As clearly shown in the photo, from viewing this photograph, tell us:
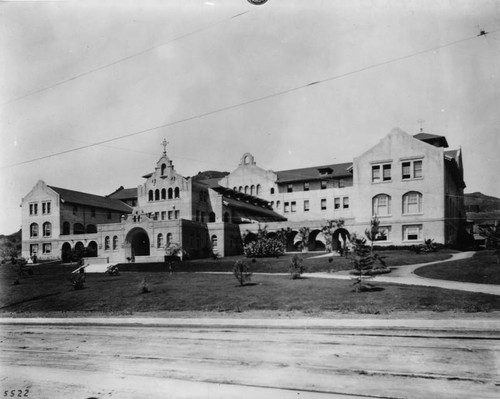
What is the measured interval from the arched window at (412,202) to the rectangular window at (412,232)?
1521 millimetres

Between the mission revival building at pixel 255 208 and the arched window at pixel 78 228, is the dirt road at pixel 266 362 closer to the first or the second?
the mission revival building at pixel 255 208

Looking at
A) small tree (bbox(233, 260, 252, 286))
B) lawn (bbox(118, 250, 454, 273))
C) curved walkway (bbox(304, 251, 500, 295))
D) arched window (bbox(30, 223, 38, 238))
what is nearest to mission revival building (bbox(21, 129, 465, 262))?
arched window (bbox(30, 223, 38, 238))

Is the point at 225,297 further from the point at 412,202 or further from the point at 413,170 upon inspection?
the point at 413,170

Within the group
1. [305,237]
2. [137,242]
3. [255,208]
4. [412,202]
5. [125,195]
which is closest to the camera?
[412,202]

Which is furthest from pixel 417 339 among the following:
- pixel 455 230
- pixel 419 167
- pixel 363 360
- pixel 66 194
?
pixel 66 194

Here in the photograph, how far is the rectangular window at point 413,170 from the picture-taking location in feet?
134

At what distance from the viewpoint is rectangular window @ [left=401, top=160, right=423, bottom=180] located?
40.9 metres

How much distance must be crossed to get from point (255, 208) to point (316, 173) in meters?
12.0

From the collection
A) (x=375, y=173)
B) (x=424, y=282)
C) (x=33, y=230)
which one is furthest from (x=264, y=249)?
(x=33, y=230)

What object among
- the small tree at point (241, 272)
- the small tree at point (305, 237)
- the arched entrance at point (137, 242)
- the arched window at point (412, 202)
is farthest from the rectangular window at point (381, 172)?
the arched entrance at point (137, 242)

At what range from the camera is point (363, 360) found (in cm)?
839

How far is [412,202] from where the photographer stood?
41219mm

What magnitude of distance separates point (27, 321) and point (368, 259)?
51.6 ft

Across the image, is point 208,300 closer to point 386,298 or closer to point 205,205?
point 386,298
